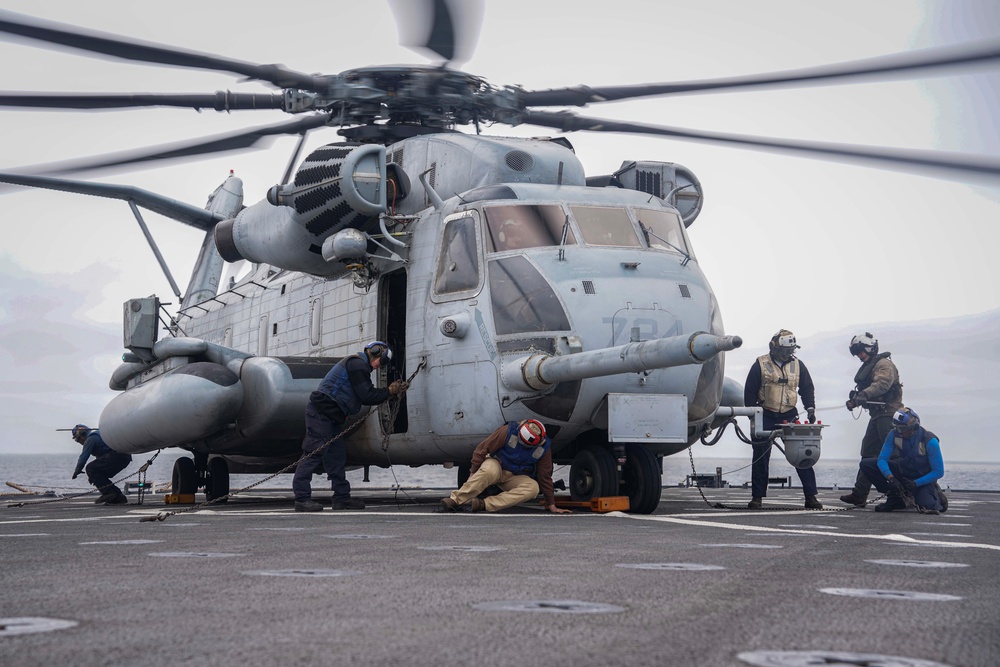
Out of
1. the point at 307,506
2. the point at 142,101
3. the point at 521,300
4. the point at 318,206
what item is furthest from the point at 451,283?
the point at 142,101

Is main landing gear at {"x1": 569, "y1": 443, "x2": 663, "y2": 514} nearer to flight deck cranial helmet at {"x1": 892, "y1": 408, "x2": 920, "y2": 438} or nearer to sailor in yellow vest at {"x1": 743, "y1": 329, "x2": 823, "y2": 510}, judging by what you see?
sailor in yellow vest at {"x1": 743, "y1": 329, "x2": 823, "y2": 510}

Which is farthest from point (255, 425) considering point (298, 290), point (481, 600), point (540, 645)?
point (540, 645)

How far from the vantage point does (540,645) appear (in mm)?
3066

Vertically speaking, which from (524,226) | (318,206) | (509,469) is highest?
(318,206)

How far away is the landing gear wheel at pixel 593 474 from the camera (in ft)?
35.4

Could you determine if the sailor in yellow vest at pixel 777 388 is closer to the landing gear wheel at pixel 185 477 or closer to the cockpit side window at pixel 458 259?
the cockpit side window at pixel 458 259

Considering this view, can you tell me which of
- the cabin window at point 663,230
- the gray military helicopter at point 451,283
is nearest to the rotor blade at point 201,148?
the gray military helicopter at point 451,283

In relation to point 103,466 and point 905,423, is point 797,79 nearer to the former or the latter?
point 905,423

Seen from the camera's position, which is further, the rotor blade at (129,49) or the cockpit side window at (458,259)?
the cockpit side window at (458,259)

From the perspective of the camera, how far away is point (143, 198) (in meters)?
17.4

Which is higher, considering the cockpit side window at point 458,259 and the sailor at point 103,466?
the cockpit side window at point 458,259

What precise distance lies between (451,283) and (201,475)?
19.7ft

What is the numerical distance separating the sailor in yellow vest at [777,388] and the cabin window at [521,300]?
10.6 feet

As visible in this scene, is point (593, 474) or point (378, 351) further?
point (378, 351)
